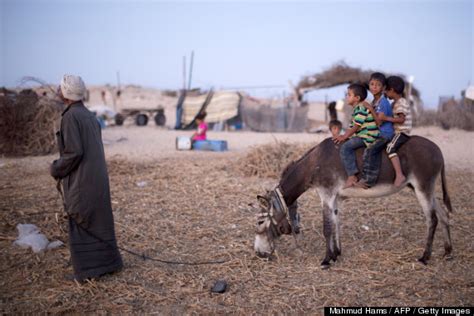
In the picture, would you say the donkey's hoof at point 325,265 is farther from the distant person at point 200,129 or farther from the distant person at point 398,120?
the distant person at point 200,129

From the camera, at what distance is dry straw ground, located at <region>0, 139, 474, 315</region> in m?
4.00

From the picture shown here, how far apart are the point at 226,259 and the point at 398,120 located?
2608mm

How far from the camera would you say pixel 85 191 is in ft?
14.0

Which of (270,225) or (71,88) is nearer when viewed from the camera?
(71,88)

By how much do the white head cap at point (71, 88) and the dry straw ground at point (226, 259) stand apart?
1.90 metres

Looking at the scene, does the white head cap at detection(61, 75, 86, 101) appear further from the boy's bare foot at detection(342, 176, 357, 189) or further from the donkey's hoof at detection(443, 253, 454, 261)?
the donkey's hoof at detection(443, 253, 454, 261)

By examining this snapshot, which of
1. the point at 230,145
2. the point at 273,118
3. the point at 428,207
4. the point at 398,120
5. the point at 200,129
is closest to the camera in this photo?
the point at 398,120

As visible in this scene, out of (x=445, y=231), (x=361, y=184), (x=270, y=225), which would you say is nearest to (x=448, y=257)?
(x=445, y=231)

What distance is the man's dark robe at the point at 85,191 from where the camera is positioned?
163 inches

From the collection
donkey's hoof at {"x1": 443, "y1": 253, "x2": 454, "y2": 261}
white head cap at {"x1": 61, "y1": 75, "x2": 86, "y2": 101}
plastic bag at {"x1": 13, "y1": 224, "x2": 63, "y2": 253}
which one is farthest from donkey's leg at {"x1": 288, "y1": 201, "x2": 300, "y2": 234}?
plastic bag at {"x1": 13, "y1": 224, "x2": 63, "y2": 253}

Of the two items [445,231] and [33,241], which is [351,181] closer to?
[445,231]

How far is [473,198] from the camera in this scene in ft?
25.6

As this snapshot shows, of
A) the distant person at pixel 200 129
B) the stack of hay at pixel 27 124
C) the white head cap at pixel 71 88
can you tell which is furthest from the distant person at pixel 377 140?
the stack of hay at pixel 27 124

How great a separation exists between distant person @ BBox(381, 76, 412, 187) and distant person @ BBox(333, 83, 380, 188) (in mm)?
182
